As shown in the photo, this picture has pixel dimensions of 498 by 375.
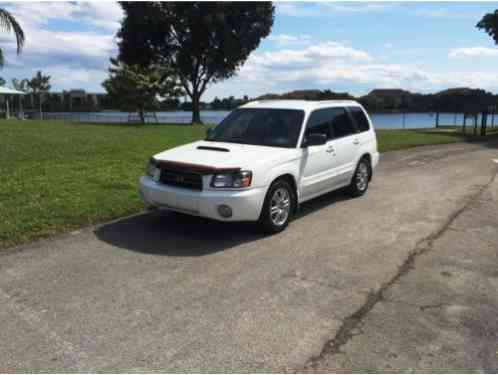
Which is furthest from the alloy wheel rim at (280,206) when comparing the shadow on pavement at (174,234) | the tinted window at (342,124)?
the tinted window at (342,124)

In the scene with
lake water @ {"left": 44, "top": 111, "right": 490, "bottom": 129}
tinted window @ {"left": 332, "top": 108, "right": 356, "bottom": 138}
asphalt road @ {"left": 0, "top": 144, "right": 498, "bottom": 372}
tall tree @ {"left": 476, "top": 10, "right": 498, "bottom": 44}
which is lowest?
asphalt road @ {"left": 0, "top": 144, "right": 498, "bottom": 372}

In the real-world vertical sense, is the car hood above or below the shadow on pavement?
above

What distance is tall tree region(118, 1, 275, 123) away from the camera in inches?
1344

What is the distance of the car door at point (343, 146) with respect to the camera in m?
7.32

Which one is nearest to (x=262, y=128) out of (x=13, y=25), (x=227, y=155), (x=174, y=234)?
(x=227, y=155)

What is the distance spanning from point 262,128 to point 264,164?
1.28 meters

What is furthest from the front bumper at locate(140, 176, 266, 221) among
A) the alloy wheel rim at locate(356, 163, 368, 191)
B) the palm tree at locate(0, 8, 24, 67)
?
the palm tree at locate(0, 8, 24, 67)

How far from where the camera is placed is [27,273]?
447 centimetres

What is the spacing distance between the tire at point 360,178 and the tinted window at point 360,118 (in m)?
0.63

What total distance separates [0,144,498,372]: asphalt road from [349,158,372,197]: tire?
1.34 metres

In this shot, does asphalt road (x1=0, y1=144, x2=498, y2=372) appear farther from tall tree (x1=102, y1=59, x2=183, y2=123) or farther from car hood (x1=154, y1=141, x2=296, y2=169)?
tall tree (x1=102, y1=59, x2=183, y2=123)

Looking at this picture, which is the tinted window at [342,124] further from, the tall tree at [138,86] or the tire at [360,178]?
the tall tree at [138,86]

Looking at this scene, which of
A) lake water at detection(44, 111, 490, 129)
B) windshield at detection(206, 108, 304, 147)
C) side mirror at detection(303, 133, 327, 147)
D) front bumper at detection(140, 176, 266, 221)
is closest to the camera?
front bumper at detection(140, 176, 266, 221)

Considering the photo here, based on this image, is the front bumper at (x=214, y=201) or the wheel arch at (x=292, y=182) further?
the wheel arch at (x=292, y=182)
